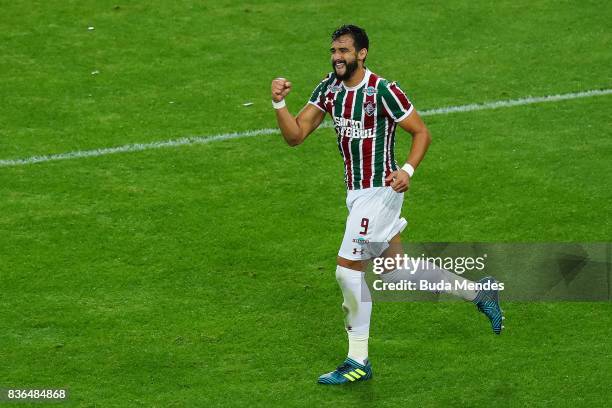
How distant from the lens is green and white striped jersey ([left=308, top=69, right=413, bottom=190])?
9.60 m

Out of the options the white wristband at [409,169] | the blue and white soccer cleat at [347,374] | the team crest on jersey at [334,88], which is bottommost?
the blue and white soccer cleat at [347,374]

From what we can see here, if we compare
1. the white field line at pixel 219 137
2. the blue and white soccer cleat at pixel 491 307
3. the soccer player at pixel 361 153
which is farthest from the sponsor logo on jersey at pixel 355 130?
the white field line at pixel 219 137

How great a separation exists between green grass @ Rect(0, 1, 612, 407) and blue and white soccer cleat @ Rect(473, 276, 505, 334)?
226 mm

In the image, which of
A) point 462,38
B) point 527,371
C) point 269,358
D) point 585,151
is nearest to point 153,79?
point 462,38

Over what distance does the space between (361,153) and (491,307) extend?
1.53m

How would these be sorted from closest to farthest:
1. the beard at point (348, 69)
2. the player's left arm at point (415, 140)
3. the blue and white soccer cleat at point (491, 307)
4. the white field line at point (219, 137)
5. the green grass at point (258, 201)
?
1. the player's left arm at point (415, 140)
2. the beard at point (348, 69)
3. the green grass at point (258, 201)
4. the blue and white soccer cleat at point (491, 307)
5. the white field line at point (219, 137)

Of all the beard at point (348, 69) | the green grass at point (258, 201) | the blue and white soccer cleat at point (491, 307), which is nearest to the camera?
the beard at point (348, 69)

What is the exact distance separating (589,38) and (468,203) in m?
4.55

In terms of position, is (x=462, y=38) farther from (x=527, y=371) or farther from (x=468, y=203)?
(x=527, y=371)

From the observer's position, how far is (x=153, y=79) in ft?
50.5

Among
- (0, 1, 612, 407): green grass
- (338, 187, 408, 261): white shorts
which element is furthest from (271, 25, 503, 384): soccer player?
(0, 1, 612, 407): green grass

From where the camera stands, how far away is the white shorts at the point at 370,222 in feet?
31.4

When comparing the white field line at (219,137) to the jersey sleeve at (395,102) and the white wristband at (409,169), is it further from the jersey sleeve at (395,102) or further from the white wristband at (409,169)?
the white wristband at (409,169)

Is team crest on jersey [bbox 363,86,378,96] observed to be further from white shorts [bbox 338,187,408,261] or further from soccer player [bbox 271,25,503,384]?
white shorts [bbox 338,187,408,261]
